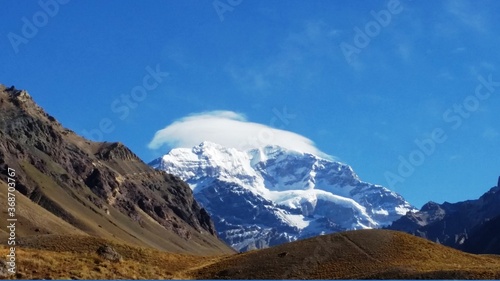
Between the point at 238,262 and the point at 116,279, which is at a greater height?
the point at 238,262

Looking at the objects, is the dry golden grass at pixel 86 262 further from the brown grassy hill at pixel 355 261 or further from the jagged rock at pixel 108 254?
the brown grassy hill at pixel 355 261

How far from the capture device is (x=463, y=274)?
77.6 metres

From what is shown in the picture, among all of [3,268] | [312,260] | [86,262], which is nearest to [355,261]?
[312,260]

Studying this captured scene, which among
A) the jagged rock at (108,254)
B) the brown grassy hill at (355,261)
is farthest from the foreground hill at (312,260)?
the jagged rock at (108,254)

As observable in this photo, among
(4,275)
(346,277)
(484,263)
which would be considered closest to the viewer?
(4,275)

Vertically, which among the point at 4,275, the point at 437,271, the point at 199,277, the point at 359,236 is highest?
the point at 359,236

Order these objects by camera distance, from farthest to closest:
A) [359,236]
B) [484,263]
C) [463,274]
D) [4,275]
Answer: [359,236], [484,263], [463,274], [4,275]

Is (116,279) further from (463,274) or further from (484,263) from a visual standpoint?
(484,263)

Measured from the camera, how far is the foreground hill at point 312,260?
77.6m

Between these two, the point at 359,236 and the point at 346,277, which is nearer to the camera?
the point at 346,277

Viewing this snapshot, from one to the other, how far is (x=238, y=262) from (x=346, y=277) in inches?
631

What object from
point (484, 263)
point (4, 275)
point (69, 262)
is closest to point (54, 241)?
point (69, 262)

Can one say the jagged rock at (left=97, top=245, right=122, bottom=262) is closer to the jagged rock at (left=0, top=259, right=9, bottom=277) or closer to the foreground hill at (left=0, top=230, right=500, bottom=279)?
the foreground hill at (left=0, top=230, right=500, bottom=279)

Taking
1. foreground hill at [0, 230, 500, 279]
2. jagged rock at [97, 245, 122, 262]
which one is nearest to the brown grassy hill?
foreground hill at [0, 230, 500, 279]
